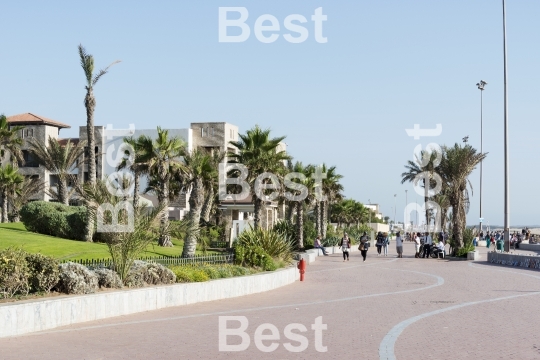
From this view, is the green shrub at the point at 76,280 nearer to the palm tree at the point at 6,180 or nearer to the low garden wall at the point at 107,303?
the low garden wall at the point at 107,303

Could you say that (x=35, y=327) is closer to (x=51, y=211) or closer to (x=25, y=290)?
(x=25, y=290)

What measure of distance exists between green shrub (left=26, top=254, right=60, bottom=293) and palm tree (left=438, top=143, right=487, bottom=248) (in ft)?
109

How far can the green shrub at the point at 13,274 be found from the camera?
12922mm

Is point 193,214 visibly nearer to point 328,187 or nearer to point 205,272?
point 205,272

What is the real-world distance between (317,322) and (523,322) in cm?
417

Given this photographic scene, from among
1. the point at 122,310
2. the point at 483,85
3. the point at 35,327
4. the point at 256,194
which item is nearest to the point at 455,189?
the point at 256,194

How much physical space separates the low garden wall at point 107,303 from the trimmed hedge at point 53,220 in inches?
765

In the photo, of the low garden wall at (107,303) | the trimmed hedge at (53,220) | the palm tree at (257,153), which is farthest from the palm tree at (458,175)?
the low garden wall at (107,303)

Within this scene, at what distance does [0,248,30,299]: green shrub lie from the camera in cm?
1292

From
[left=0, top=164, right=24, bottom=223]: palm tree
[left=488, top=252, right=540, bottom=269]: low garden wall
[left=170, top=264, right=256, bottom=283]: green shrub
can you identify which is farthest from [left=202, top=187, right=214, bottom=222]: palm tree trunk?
[left=170, top=264, right=256, bottom=283]: green shrub

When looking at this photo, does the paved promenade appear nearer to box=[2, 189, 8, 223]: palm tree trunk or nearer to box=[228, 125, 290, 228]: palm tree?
box=[228, 125, 290, 228]: palm tree

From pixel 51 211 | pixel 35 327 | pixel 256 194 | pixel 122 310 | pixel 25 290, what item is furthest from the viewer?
pixel 256 194

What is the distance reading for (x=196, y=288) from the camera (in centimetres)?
1772

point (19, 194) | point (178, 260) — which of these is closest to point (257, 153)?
point (178, 260)
